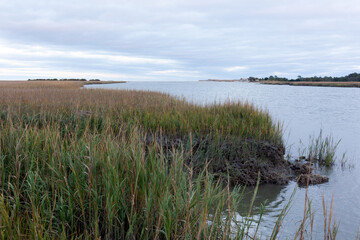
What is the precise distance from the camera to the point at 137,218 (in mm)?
2816

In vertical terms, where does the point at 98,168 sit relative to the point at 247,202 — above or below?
above

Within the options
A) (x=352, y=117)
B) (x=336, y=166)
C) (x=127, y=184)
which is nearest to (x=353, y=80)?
(x=352, y=117)

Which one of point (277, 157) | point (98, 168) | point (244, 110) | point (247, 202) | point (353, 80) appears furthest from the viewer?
point (353, 80)

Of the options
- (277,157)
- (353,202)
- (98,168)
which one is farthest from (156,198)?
(277,157)

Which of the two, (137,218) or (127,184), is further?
(127,184)

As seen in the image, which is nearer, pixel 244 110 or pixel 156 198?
pixel 156 198

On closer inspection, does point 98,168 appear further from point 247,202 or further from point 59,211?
point 247,202

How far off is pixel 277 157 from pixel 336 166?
218 cm

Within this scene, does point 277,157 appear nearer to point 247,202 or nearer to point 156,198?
point 247,202

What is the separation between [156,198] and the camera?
287cm

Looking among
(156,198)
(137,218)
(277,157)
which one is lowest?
(277,157)

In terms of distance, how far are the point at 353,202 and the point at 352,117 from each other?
52.5 feet

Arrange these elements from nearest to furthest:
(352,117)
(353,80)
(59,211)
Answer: (59,211), (352,117), (353,80)

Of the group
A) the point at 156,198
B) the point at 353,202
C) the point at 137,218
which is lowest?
the point at 353,202
